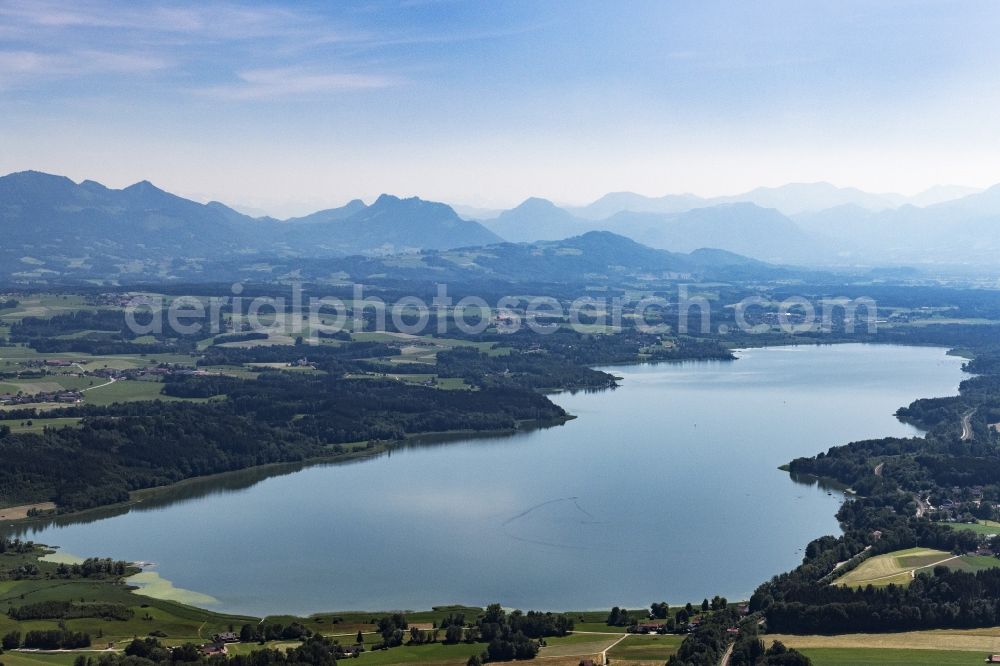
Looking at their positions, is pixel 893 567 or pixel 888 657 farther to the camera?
pixel 893 567

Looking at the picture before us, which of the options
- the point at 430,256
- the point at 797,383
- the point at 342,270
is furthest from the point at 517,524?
the point at 430,256

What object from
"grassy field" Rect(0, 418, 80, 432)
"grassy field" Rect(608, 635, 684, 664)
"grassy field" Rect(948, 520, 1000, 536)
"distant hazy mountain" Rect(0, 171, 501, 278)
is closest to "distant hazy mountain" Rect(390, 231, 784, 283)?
"distant hazy mountain" Rect(0, 171, 501, 278)

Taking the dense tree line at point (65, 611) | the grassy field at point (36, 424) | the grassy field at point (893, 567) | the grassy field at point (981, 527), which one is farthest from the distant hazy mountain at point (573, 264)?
the dense tree line at point (65, 611)

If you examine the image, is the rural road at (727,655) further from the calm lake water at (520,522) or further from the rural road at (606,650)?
the calm lake water at (520,522)

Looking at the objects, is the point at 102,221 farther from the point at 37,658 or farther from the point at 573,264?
the point at 37,658

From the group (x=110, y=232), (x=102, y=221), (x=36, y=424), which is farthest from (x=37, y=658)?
(x=102, y=221)
